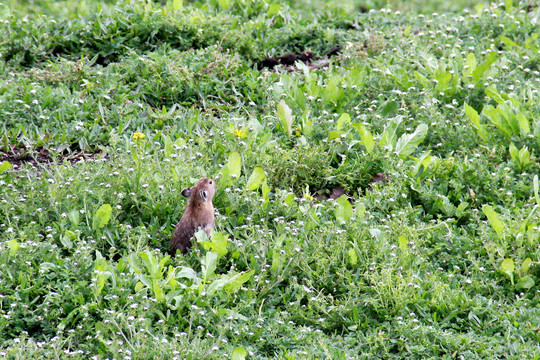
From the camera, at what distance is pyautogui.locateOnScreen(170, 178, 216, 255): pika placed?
519 cm

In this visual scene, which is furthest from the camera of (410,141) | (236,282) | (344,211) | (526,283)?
(410,141)

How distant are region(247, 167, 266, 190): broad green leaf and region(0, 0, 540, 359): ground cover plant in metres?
0.08

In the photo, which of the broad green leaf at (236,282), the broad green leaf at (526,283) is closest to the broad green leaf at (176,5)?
the broad green leaf at (236,282)

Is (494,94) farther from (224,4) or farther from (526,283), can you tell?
(224,4)

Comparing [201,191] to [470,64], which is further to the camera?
[470,64]

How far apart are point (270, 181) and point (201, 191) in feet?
3.65

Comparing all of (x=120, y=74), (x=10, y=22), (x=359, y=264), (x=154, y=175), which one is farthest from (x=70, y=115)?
(x=359, y=264)

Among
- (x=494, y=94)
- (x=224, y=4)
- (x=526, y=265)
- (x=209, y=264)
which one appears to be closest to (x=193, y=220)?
(x=209, y=264)

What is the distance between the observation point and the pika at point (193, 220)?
17.0 feet

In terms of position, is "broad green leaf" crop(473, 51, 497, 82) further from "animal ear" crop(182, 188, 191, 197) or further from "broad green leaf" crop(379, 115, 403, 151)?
"animal ear" crop(182, 188, 191, 197)

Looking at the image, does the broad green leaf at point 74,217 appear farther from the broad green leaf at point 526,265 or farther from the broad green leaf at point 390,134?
the broad green leaf at point 526,265

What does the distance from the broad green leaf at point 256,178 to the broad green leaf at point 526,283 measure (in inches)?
83.1

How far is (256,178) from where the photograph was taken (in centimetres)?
584

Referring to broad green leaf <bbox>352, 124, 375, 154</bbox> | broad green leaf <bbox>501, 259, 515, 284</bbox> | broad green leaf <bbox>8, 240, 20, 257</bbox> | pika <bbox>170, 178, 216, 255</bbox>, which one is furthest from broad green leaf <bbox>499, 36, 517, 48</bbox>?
broad green leaf <bbox>8, 240, 20, 257</bbox>
